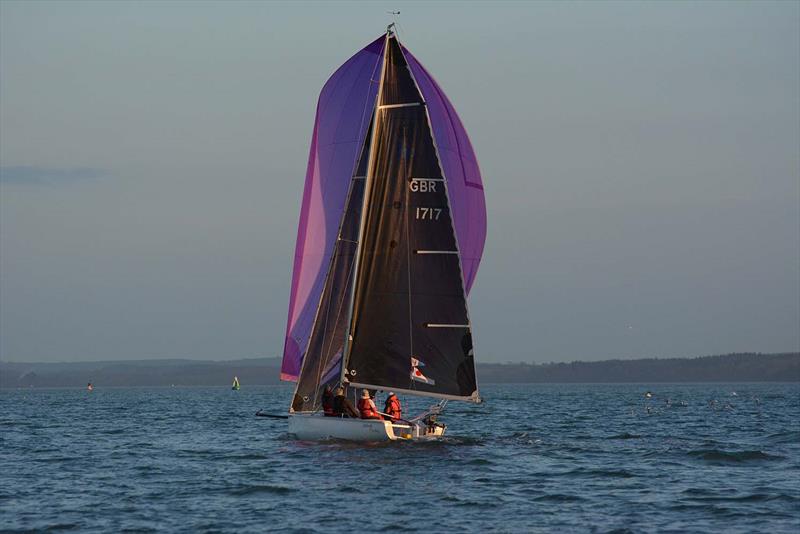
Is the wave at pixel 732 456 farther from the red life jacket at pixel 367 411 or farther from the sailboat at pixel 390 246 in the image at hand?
the red life jacket at pixel 367 411

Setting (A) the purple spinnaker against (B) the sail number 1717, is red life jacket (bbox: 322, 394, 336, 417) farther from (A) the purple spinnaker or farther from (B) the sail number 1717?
(B) the sail number 1717

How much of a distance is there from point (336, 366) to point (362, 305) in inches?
93.8

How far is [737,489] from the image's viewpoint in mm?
28047

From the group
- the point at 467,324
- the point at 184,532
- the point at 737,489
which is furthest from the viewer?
the point at 467,324

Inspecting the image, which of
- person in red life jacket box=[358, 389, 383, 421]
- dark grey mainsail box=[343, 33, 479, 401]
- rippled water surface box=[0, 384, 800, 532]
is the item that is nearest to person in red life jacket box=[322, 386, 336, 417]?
dark grey mainsail box=[343, 33, 479, 401]

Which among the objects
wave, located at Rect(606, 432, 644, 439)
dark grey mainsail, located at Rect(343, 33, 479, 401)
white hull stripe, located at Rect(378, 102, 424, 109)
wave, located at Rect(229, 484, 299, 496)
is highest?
white hull stripe, located at Rect(378, 102, 424, 109)

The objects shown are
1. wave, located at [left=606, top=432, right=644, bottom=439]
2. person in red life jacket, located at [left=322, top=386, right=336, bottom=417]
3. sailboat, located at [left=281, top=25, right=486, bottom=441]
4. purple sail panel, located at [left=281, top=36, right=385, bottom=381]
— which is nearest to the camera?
sailboat, located at [left=281, top=25, right=486, bottom=441]

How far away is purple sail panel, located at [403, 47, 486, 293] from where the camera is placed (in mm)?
36281

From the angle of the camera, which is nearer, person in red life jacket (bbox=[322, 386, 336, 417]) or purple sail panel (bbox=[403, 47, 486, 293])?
person in red life jacket (bbox=[322, 386, 336, 417])

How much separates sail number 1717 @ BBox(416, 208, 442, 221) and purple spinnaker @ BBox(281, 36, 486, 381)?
173 centimetres

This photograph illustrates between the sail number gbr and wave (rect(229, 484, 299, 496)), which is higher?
the sail number gbr

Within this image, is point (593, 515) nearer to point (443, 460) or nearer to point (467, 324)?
point (443, 460)

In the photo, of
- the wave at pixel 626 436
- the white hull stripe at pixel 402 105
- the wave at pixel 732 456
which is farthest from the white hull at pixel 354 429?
the wave at pixel 626 436

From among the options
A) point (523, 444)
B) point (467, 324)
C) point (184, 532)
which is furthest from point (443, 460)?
point (184, 532)
